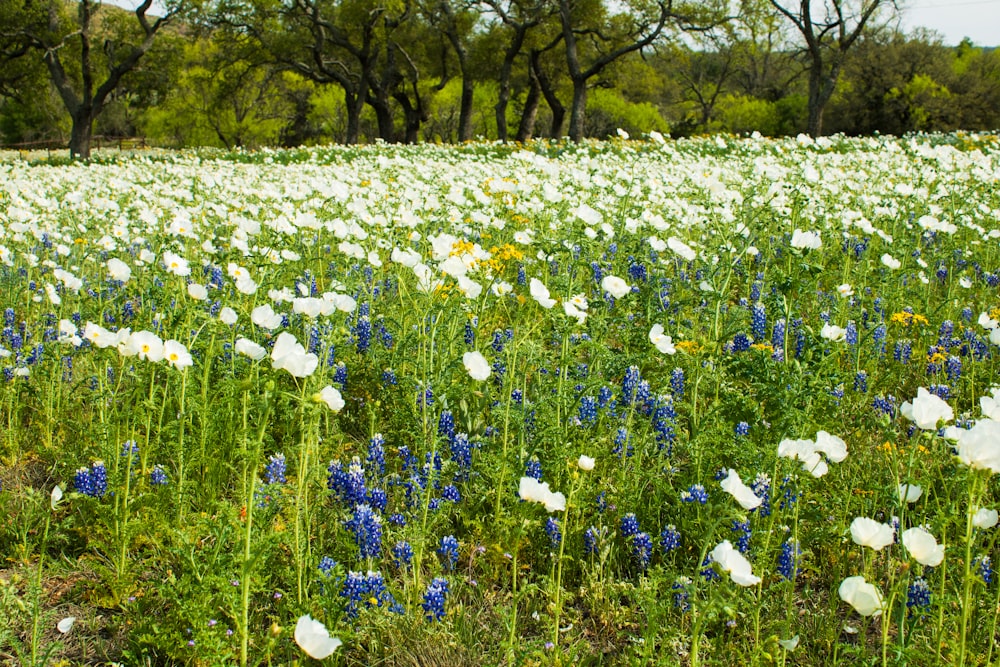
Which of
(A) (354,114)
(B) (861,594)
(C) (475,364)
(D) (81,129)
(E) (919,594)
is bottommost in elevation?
(E) (919,594)

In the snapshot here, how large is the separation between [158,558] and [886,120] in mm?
40159

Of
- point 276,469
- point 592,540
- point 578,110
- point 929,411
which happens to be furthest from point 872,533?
point 578,110

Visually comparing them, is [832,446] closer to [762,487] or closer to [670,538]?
[762,487]

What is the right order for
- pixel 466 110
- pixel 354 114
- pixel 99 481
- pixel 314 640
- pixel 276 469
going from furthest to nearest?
pixel 466 110, pixel 354 114, pixel 276 469, pixel 99 481, pixel 314 640

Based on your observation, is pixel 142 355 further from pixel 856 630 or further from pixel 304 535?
pixel 856 630

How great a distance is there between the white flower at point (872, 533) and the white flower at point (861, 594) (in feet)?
0.47

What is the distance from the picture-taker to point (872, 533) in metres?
1.95

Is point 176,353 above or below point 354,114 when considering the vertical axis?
below

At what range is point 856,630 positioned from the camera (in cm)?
242

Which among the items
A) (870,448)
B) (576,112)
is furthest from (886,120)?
(870,448)

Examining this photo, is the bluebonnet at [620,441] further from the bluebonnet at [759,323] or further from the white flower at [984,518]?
the bluebonnet at [759,323]

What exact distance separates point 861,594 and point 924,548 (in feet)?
0.73

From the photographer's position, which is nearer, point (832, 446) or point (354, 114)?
point (832, 446)

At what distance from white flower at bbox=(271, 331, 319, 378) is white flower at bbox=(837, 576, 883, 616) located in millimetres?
1562
